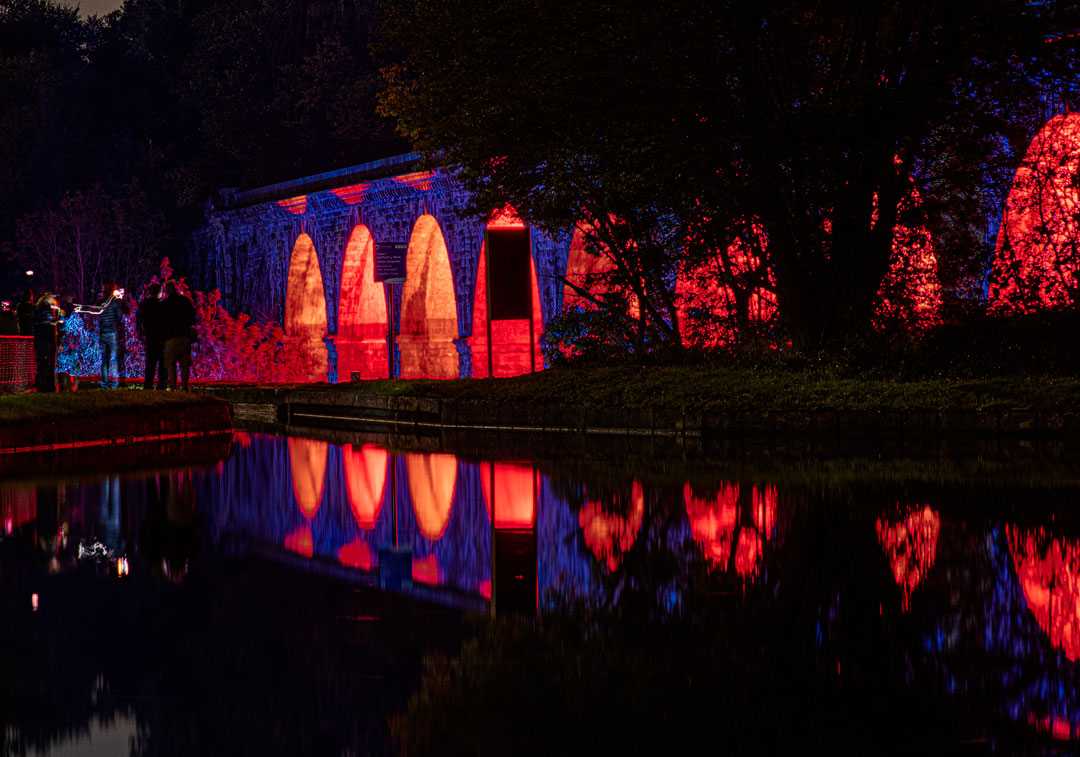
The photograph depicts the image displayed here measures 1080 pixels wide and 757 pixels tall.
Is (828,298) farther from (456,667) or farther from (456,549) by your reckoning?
(456,667)

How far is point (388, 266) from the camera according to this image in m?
29.8

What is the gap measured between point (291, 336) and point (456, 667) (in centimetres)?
3969

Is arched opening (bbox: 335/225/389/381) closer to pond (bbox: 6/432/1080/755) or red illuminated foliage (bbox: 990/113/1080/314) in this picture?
red illuminated foliage (bbox: 990/113/1080/314)

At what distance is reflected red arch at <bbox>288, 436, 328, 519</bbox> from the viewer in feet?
39.5

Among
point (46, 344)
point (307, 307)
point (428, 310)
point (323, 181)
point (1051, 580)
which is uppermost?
point (323, 181)

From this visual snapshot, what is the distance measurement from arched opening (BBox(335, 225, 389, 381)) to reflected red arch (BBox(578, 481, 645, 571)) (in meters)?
30.4

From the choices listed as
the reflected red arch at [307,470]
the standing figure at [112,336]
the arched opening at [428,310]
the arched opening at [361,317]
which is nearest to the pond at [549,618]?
the reflected red arch at [307,470]

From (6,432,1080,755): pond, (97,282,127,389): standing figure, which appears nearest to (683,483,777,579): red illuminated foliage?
(6,432,1080,755): pond

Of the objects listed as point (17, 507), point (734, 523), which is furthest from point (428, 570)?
point (17, 507)

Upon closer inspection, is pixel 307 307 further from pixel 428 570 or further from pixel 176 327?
pixel 428 570

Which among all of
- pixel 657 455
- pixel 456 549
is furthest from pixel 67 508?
pixel 657 455

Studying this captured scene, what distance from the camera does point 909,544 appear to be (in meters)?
8.80

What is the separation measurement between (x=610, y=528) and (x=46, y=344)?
14.2m

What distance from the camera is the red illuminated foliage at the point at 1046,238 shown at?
821 inches
